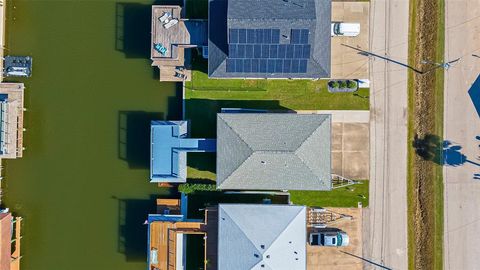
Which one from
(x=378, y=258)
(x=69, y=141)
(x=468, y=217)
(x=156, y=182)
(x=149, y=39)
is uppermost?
(x=149, y=39)

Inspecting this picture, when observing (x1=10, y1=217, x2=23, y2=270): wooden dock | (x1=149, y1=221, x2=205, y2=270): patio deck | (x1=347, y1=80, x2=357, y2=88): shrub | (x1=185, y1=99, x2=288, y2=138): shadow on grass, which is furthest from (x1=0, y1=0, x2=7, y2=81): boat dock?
(x1=347, y1=80, x2=357, y2=88): shrub

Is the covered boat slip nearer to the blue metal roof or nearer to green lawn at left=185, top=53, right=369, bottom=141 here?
the blue metal roof

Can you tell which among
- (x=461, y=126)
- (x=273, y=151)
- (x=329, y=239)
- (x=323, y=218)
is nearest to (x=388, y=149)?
(x=461, y=126)

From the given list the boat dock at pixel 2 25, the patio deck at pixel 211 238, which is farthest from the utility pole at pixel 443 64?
the boat dock at pixel 2 25

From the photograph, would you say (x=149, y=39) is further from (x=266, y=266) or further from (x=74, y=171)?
(x=266, y=266)

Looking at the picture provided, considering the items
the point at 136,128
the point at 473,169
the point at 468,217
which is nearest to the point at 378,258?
the point at 468,217

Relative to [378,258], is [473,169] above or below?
above
